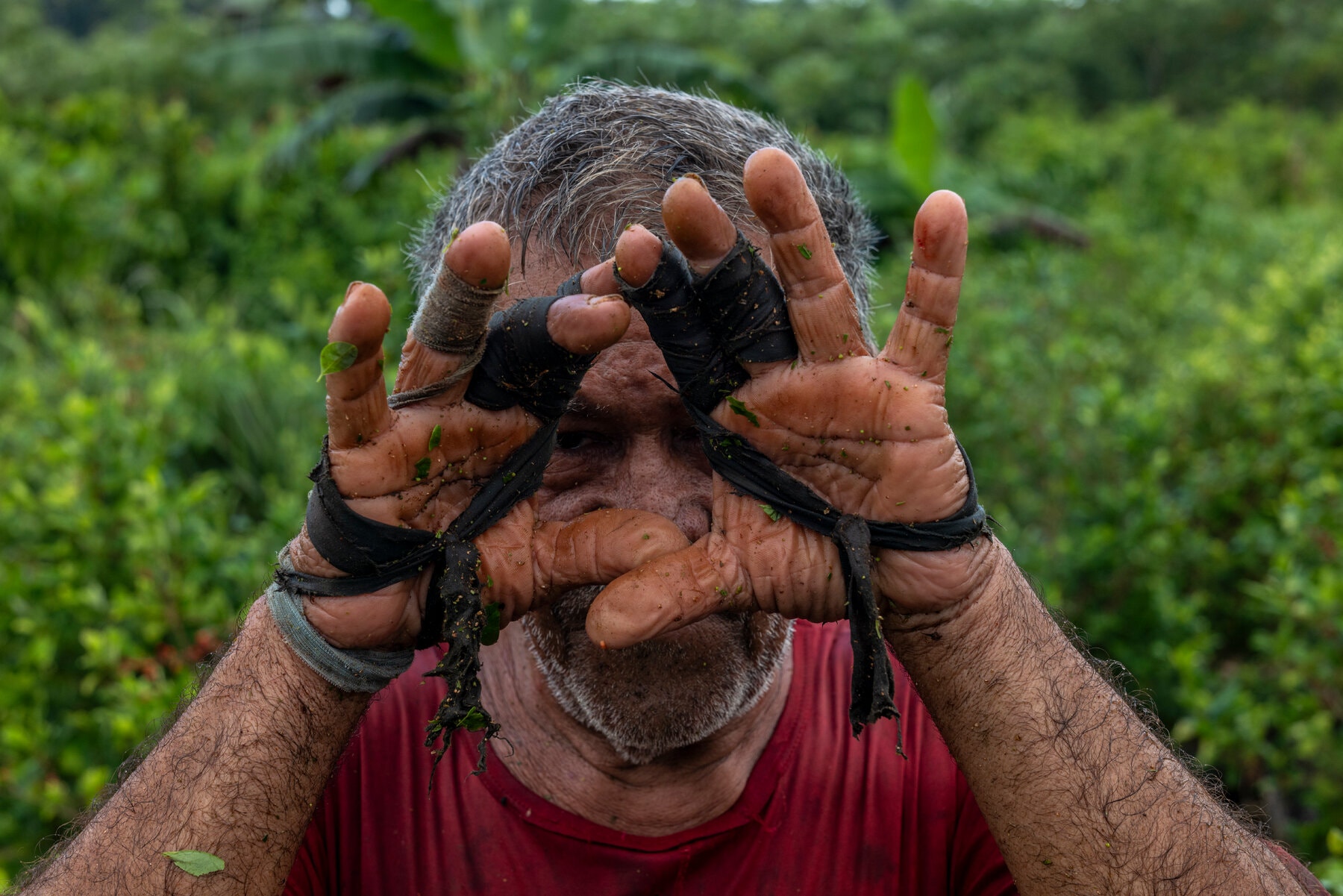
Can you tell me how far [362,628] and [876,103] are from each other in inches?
1125

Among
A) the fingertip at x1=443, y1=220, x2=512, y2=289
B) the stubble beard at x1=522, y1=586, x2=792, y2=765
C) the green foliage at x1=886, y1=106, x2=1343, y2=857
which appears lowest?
the green foliage at x1=886, y1=106, x2=1343, y2=857

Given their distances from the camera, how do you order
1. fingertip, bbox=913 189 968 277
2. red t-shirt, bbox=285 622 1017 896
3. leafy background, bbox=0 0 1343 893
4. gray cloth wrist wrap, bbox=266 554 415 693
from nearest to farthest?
fingertip, bbox=913 189 968 277
gray cloth wrist wrap, bbox=266 554 415 693
red t-shirt, bbox=285 622 1017 896
leafy background, bbox=0 0 1343 893

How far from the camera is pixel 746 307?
1471 mm

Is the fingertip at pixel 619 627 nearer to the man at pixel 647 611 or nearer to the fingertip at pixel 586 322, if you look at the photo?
the man at pixel 647 611

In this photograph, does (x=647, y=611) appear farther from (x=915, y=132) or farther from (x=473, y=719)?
(x=915, y=132)

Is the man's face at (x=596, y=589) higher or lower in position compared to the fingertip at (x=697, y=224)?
lower

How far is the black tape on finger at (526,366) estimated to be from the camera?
4.69 ft

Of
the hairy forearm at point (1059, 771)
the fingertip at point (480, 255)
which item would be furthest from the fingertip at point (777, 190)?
the hairy forearm at point (1059, 771)

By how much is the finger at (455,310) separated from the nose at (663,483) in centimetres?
44

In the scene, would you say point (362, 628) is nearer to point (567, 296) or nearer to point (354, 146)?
point (567, 296)

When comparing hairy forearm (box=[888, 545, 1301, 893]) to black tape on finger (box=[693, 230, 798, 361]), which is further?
hairy forearm (box=[888, 545, 1301, 893])

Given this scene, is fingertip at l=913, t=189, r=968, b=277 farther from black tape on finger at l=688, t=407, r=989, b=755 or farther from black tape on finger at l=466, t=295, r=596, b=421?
black tape on finger at l=466, t=295, r=596, b=421

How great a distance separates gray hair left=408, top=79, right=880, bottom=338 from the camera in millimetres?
1904

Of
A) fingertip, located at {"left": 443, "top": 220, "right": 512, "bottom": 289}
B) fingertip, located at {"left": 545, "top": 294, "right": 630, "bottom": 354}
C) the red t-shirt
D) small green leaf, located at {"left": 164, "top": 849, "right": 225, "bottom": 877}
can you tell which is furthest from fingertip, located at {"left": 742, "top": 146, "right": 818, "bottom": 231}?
small green leaf, located at {"left": 164, "top": 849, "right": 225, "bottom": 877}
